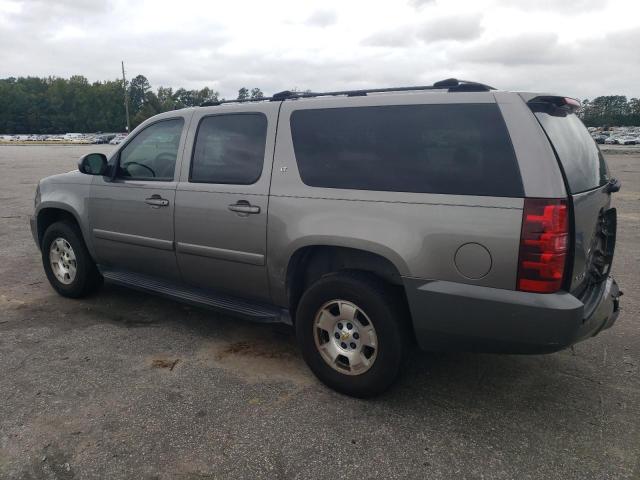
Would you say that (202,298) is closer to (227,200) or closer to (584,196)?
(227,200)

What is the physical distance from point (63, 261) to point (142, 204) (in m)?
1.41

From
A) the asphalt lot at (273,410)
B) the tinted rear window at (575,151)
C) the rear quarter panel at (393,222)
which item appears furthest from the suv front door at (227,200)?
the tinted rear window at (575,151)

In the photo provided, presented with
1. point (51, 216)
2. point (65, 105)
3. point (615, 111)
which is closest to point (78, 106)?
point (65, 105)

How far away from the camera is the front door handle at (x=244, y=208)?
11.2ft

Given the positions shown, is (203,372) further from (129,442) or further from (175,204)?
(175,204)

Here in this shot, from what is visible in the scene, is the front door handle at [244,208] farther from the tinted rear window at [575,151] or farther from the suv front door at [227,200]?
the tinted rear window at [575,151]

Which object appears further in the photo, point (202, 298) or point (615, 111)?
point (615, 111)

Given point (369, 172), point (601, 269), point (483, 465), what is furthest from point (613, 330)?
point (369, 172)

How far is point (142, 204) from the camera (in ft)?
13.5

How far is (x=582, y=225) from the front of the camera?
105 inches

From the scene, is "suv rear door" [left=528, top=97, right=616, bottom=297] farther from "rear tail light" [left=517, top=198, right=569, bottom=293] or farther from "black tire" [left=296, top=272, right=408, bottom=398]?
"black tire" [left=296, top=272, right=408, bottom=398]

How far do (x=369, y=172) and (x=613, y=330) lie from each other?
2.69m

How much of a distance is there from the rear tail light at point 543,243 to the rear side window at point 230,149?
1.76 m

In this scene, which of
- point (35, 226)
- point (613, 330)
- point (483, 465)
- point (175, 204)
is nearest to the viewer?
point (483, 465)
